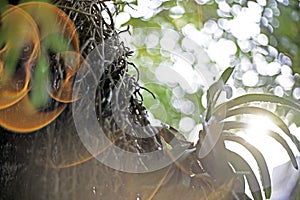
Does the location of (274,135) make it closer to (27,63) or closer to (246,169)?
(246,169)

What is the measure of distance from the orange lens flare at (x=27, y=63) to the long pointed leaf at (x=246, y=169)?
0.62 feet

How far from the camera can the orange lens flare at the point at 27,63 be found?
1.20 feet

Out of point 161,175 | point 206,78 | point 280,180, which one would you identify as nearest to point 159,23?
point 206,78

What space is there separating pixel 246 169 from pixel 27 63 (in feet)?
0.84

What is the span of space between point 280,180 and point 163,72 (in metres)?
0.22

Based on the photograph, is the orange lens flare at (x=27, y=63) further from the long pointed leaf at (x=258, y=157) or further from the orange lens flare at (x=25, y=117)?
the long pointed leaf at (x=258, y=157)

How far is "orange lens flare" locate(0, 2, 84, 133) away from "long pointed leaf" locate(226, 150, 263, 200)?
0.62 feet

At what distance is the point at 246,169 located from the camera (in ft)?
1.42

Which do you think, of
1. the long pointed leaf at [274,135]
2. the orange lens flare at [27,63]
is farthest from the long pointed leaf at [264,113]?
the orange lens flare at [27,63]

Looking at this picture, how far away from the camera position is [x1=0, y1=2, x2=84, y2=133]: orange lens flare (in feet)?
1.20

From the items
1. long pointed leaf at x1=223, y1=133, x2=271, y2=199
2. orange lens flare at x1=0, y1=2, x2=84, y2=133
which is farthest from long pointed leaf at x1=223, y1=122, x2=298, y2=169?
orange lens flare at x1=0, y1=2, x2=84, y2=133

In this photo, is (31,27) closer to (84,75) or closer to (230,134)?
(84,75)

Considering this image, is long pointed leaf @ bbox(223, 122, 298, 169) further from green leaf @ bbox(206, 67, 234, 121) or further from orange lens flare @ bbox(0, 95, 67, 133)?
orange lens flare @ bbox(0, 95, 67, 133)

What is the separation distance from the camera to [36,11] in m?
0.39
